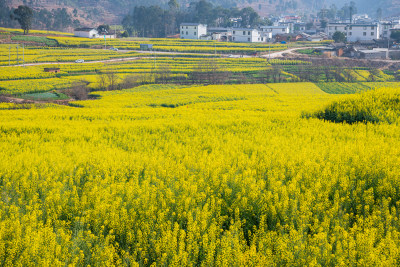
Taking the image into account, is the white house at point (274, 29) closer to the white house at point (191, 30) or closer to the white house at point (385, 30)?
the white house at point (191, 30)

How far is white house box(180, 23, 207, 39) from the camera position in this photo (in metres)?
81.0

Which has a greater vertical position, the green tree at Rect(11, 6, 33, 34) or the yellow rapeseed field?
the green tree at Rect(11, 6, 33, 34)

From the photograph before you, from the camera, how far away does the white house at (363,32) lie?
7469cm

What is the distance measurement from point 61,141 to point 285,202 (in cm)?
721

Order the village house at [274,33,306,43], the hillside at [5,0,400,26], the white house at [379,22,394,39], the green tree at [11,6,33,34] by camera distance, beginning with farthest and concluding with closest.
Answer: the hillside at [5,0,400,26], the village house at [274,33,306,43], the white house at [379,22,394,39], the green tree at [11,6,33,34]

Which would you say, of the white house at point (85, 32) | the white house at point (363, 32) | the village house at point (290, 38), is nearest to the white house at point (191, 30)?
the village house at point (290, 38)

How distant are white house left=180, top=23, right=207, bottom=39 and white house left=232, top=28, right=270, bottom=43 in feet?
22.4

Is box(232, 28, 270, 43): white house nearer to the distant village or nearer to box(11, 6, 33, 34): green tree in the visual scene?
the distant village

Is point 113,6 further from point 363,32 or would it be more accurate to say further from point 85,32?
point 363,32

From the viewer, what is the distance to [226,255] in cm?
473

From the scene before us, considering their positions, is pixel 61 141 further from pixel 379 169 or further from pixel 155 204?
pixel 379 169

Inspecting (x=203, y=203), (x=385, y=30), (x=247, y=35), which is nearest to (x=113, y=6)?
(x=247, y=35)

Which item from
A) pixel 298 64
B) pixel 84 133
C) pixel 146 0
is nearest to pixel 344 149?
pixel 84 133

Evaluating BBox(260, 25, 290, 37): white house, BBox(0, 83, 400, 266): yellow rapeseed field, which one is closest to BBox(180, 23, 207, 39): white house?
BBox(260, 25, 290, 37): white house
